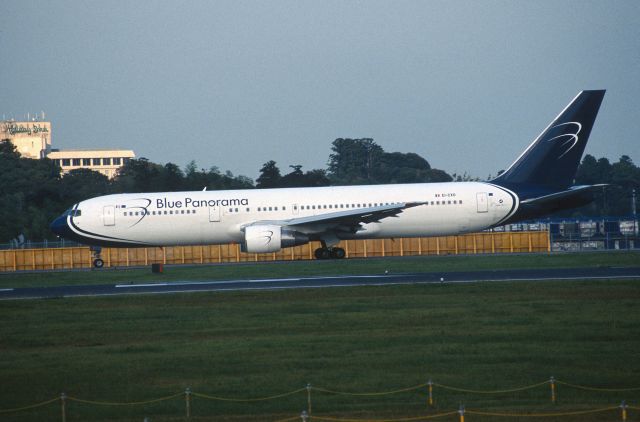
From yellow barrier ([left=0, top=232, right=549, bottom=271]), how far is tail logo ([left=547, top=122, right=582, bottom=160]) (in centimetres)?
1206

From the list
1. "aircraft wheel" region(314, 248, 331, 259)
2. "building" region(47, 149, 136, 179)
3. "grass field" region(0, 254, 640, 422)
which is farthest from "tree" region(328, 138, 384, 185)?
"grass field" region(0, 254, 640, 422)

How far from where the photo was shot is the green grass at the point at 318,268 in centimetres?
4066

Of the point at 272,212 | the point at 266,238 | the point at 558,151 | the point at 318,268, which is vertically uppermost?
the point at 558,151

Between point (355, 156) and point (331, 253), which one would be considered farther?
point (355, 156)

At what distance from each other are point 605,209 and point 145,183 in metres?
50.9

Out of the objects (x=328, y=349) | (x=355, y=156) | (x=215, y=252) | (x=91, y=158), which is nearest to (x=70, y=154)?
(x=91, y=158)

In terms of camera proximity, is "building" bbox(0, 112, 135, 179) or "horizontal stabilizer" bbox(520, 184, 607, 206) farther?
"building" bbox(0, 112, 135, 179)

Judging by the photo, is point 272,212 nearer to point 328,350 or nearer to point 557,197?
point 557,197

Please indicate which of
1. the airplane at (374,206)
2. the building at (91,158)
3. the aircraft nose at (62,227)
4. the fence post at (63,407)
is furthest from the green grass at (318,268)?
the building at (91,158)

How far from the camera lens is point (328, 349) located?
2042 cm

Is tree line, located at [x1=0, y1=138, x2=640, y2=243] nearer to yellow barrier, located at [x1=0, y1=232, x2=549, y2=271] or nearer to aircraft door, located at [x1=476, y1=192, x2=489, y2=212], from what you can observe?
yellow barrier, located at [x1=0, y1=232, x2=549, y2=271]

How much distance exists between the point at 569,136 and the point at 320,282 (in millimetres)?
16337

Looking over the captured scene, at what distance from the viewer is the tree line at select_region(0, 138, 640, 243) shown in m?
76.3

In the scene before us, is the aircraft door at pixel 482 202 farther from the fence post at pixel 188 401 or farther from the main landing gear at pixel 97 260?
the fence post at pixel 188 401
